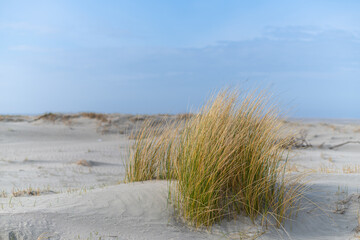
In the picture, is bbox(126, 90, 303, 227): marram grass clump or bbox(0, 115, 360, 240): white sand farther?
bbox(126, 90, 303, 227): marram grass clump

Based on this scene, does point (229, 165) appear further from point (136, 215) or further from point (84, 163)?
point (84, 163)

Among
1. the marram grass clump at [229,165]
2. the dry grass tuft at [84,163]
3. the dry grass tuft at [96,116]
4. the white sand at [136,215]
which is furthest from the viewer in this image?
the dry grass tuft at [96,116]

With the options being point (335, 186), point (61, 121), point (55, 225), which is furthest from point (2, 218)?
point (61, 121)

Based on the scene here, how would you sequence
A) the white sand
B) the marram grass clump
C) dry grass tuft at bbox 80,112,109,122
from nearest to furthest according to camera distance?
1. the white sand
2. the marram grass clump
3. dry grass tuft at bbox 80,112,109,122

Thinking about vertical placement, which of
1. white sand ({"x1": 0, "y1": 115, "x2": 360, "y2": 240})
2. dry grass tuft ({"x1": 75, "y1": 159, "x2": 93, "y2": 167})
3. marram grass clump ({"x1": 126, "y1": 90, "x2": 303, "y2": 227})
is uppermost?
marram grass clump ({"x1": 126, "y1": 90, "x2": 303, "y2": 227})

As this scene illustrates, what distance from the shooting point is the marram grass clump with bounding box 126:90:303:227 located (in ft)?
10.3

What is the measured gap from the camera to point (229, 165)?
3.14 meters

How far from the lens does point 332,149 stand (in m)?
10.7

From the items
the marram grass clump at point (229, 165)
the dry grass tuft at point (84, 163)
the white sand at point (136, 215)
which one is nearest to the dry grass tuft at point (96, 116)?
the dry grass tuft at point (84, 163)

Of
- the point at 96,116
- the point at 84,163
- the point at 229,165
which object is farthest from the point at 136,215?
the point at 96,116

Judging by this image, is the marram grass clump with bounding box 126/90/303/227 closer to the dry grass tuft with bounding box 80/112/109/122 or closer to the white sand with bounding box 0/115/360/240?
the white sand with bounding box 0/115/360/240

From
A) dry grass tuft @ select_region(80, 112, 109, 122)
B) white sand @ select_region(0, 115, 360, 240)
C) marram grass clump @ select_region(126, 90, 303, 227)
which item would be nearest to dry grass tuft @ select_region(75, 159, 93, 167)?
white sand @ select_region(0, 115, 360, 240)

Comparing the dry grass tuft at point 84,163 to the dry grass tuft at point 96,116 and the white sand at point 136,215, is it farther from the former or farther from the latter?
the dry grass tuft at point 96,116

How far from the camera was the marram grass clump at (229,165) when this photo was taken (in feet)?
10.3
